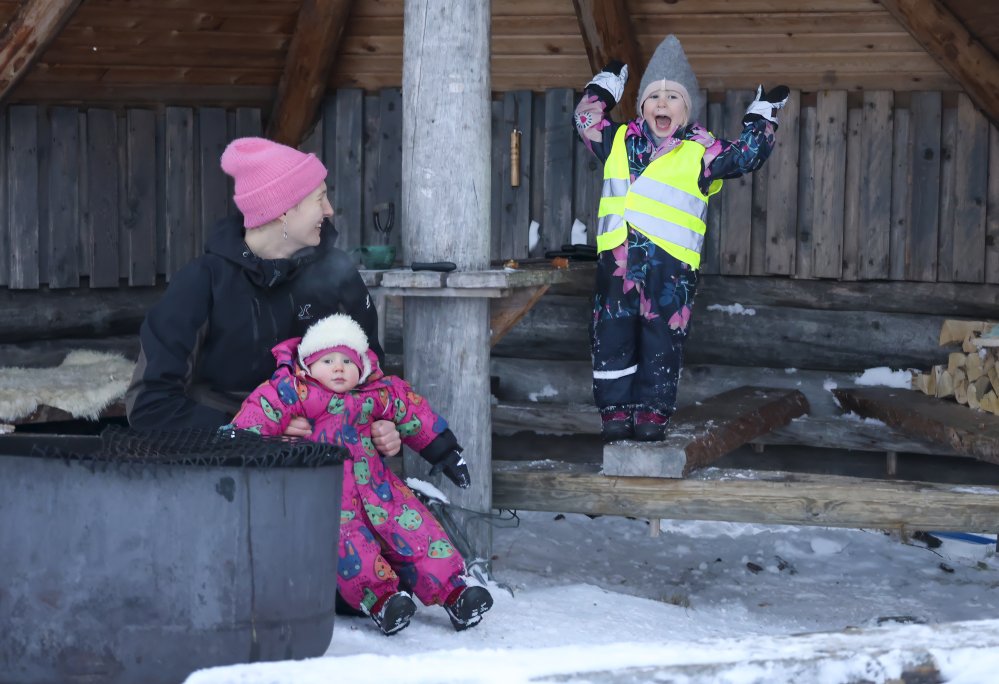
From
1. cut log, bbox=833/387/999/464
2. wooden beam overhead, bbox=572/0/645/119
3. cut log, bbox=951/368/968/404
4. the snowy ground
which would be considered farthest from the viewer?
wooden beam overhead, bbox=572/0/645/119

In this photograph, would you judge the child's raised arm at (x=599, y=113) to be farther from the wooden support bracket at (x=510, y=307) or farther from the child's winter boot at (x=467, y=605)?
the child's winter boot at (x=467, y=605)

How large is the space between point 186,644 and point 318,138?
565cm

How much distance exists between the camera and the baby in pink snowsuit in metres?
4.55

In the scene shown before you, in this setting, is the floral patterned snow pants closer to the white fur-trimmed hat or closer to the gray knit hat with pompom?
the gray knit hat with pompom

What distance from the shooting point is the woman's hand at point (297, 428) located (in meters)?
4.56

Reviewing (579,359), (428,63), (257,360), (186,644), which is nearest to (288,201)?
(257,360)

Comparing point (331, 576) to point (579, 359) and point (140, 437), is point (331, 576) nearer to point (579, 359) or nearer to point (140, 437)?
point (140, 437)

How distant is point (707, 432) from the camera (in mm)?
6066

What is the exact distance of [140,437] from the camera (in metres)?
3.85

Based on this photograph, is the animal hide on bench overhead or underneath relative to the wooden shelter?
underneath

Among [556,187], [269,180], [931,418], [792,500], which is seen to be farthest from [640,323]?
[556,187]

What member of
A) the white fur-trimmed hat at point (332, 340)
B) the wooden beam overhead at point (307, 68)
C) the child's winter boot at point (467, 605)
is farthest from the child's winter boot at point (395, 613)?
the wooden beam overhead at point (307, 68)

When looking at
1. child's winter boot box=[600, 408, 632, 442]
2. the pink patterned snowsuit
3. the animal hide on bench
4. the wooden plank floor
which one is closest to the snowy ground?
the pink patterned snowsuit

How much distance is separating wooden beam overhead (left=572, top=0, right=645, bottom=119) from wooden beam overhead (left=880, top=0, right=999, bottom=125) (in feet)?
4.47
